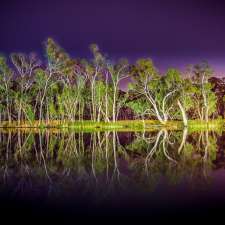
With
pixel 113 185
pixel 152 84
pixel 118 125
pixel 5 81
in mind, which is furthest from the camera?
pixel 5 81

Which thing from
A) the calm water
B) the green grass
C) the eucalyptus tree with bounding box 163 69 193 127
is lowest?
the calm water

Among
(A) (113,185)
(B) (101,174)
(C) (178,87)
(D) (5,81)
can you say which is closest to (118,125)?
(C) (178,87)

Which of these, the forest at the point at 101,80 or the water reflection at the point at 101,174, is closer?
the water reflection at the point at 101,174

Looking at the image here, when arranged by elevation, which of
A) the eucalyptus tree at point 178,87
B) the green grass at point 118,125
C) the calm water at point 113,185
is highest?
the eucalyptus tree at point 178,87

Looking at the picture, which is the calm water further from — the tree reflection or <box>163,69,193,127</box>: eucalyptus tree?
<box>163,69,193,127</box>: eucalyptus tree

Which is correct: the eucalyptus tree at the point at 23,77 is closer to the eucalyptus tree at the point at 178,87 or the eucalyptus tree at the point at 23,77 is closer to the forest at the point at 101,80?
the forest at the point at 101,80

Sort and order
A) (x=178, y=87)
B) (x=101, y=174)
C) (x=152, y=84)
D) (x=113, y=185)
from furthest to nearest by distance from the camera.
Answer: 1. (x=152, y=84)
2. (x=178, y=87)
3. (x=101, y=174)
4. (x=113, y=185)

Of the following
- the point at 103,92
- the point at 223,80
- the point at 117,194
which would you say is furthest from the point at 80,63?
the point at 117,194

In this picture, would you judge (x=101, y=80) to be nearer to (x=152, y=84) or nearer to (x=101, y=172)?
(x=152, y=84)

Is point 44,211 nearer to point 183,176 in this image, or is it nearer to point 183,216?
point 183,216

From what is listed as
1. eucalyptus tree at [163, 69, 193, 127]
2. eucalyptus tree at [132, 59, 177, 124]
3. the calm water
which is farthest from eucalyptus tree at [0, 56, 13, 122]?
the calm water

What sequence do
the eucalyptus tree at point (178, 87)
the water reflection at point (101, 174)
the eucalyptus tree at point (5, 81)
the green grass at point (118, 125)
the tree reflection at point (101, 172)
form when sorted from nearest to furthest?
1. the water reflection at point (101, 174)
2. the tree reflection at point (101, 172)
3. the green grass at point (118, 125)
4. the eucalyptus tree at point (178, 87)
5. the eucalyptus tree at point (5, 81)

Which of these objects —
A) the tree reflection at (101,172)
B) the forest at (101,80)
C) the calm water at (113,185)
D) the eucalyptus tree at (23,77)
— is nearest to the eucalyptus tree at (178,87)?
the forest at (101,80)

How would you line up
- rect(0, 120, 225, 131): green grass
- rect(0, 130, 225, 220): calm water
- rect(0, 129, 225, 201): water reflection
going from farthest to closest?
rect(0, 120, 225, 131): green grass, rect(0, 129, 225, 201): water reflection, rect(0, 130, 225, 220): calm water
